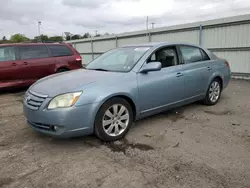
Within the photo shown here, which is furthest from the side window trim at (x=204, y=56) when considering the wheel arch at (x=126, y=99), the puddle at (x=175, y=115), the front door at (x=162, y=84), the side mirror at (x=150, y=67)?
the wheel arch at (x=126, y=99)

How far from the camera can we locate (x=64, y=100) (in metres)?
3.00

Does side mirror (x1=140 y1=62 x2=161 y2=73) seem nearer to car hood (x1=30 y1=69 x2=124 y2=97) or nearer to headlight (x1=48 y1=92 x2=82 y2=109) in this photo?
car hood (x1=30 y1=69 x2=124 y2=97)

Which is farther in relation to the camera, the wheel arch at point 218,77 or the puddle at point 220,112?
the wheel arch at point 218,77

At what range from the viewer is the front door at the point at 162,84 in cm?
370

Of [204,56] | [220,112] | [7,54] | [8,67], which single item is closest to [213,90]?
[220,112]

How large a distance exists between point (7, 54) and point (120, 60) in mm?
4687

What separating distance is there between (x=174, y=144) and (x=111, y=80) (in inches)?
53.3

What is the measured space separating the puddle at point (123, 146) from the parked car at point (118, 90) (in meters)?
0.10

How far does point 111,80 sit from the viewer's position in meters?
3.36

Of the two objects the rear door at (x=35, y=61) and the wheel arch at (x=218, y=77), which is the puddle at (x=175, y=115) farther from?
the rear door at (x=35, y=61)

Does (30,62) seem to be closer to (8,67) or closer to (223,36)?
(8,67)

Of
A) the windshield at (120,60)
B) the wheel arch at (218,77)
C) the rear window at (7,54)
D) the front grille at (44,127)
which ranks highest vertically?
the rear window at (7,54)

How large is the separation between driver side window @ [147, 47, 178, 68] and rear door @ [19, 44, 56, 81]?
15.6 feet

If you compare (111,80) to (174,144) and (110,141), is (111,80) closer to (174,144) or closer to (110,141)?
(110,141)
